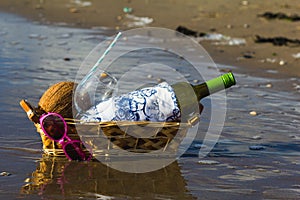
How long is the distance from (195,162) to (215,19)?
7792 mm

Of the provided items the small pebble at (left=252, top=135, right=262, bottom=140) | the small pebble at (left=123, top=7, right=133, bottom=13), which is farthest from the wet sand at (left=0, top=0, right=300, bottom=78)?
the small pebble at (left=252, top=135, right=262, bottom=140)

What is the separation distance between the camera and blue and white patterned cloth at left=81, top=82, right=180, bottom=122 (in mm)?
4984

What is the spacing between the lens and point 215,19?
41.8 ft

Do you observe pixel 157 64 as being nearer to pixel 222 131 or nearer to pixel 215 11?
pixel 222 131

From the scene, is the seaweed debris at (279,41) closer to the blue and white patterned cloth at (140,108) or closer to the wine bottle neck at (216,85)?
the wine bottle neck at (216,85)

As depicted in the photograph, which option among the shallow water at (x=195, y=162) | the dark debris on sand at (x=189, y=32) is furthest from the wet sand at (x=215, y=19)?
the shallow water at (x=195, y=162)

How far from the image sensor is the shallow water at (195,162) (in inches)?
179

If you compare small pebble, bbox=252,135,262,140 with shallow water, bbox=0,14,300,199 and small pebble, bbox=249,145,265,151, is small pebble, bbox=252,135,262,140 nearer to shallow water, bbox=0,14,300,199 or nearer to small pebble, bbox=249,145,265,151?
shallow water, bbox=0,14,300,199

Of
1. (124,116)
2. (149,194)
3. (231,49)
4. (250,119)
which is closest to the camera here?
(149,194)

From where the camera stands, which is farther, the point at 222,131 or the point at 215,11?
the point at 215,11

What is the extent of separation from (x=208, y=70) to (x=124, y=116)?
168 inches

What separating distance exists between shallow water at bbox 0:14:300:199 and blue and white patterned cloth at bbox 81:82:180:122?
365 mm

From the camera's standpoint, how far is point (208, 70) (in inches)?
359

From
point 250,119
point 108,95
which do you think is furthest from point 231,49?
point 108,95
